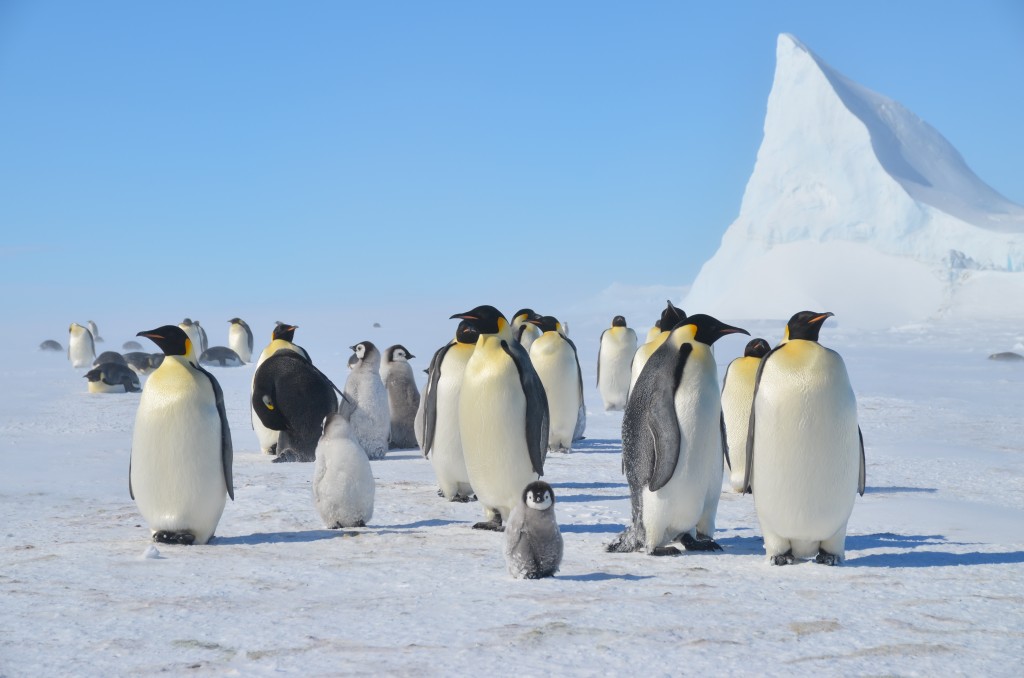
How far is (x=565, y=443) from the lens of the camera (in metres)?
9.42

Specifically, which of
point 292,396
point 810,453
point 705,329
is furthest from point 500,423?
point 292,396

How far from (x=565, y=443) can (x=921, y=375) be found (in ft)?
36.4

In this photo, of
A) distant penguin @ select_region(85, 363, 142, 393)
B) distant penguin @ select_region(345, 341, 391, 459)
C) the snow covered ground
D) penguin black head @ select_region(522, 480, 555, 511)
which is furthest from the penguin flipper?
distant penguin @ select_region(85, 363, 142, 393)

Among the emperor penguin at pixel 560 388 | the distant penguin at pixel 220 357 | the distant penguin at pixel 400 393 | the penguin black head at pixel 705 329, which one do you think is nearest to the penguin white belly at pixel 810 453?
the penguin black head at pixel 705 329

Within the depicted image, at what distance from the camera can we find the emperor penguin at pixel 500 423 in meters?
5.50

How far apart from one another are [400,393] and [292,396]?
1.33 m

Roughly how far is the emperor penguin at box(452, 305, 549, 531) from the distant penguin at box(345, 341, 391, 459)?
267 centimetres

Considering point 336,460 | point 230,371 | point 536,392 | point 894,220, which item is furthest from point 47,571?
point 894,220

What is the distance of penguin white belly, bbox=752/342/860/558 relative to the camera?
454 cm

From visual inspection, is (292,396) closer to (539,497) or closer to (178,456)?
(178,456)

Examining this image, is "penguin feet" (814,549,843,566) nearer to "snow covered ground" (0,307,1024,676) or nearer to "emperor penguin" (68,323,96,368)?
"snow covered ground" (0,307,1024,676)

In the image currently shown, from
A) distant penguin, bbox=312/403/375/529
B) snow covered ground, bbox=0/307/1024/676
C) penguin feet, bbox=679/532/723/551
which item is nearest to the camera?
snow covered ground, bbox=0/307/1024/676

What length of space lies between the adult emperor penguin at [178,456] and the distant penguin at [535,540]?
166 centimetres

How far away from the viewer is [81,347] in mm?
20922
